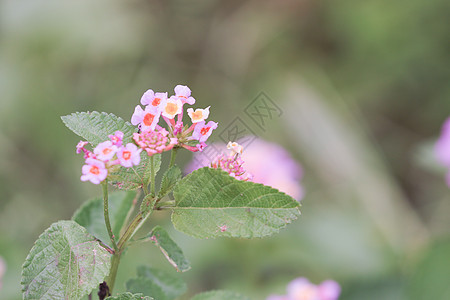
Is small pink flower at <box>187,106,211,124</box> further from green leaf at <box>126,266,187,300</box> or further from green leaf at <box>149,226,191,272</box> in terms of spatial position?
green leaf at <box>126,266,187,300</box>

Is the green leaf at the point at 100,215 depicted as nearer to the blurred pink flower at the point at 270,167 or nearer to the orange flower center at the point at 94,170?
the orange flower center at the point at 94,170

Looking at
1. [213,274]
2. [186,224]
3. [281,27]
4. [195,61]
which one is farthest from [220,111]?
[186,224]

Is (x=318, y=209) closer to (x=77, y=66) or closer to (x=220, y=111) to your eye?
(x=220, y=111)

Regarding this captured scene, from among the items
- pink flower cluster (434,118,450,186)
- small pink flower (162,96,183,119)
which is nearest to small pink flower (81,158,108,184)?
small pink flower (162,96,183,119)

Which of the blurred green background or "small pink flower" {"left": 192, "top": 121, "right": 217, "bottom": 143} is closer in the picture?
"small pink flower" {"left": 192, "top": 121, "right": 217, "bottom": 143}

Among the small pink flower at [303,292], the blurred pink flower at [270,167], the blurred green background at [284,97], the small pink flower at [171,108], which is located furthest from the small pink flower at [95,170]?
the blurred green background at [284,97]

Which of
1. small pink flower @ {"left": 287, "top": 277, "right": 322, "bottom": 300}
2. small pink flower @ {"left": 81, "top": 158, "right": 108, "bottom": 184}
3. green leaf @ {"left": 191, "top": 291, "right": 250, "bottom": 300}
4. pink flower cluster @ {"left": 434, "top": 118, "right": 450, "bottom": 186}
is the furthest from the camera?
pink flower cluster @ {"left": 434, "top": 118, "right": 450, "bottom": 186}

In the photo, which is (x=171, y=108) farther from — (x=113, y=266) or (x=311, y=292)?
(x=311, y=292)
